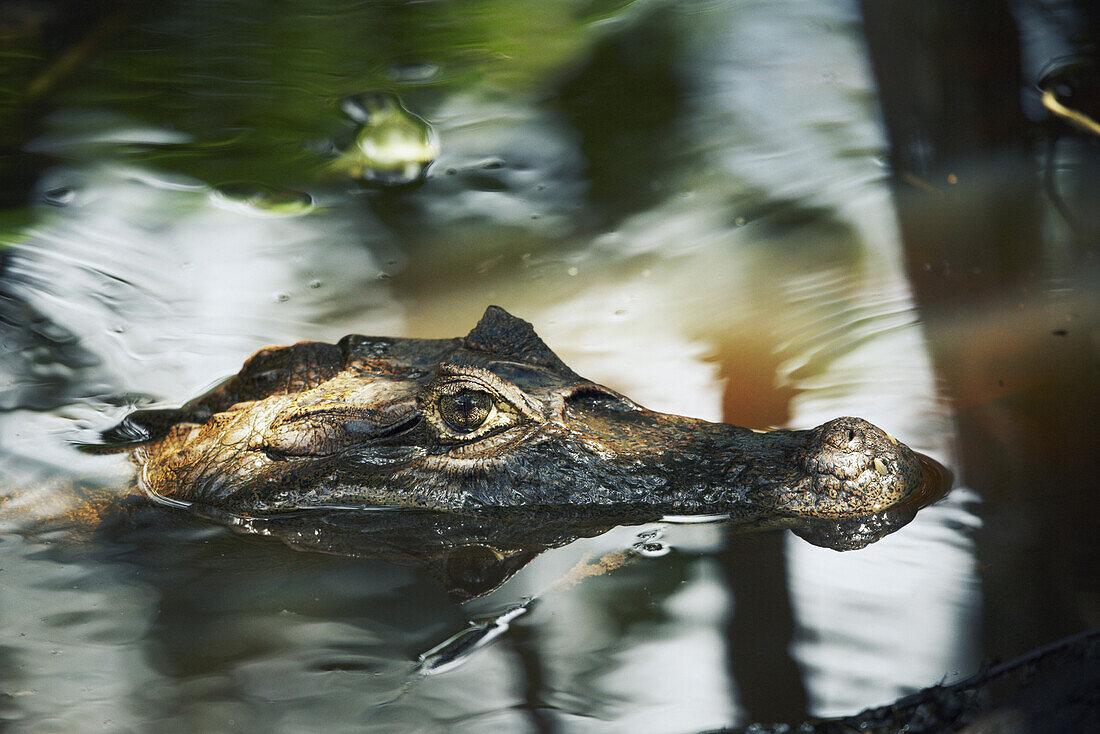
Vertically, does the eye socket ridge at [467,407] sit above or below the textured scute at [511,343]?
below

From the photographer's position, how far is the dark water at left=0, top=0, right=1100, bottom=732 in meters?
2.65

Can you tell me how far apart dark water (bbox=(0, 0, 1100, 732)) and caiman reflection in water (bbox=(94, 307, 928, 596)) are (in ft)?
0.48

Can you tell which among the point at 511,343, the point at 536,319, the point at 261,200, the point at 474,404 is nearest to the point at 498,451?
the point at 474,404

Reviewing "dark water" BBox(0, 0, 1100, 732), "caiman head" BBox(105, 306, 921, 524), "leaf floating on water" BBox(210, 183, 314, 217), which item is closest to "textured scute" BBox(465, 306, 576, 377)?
"caiman head" BBox(105, 306, 921, 524)

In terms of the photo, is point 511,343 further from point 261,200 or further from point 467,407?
point 261,200

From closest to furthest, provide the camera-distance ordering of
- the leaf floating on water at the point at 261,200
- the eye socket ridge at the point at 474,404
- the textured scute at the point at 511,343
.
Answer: the eye socket ridge at the point at 474,404 < the textured scute at the point at 511,343 < the leaf floating on water at the point at 261,200

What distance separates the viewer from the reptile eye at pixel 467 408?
141 inches

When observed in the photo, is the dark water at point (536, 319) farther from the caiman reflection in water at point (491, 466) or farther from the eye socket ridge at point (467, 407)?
the eye socket ridge at point (467, 407)

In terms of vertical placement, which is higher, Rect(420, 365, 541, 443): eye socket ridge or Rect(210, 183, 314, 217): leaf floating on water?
Rect(210, 183, 314, 217): leaf floating on water

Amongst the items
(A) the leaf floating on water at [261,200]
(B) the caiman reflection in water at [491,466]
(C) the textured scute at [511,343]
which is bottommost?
(B) the caiman reflection in water at [491,466]

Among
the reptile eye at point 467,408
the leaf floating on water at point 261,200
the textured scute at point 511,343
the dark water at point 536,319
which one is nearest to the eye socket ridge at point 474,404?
the reptile eye at point 467,408

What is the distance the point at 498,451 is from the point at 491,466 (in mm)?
61

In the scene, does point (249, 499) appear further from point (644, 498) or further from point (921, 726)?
point (921, 726)

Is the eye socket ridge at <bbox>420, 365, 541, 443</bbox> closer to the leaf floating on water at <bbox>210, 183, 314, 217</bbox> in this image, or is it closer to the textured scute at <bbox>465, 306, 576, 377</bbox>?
the textured scute at <bbox>465, 306, 576, 377</bbox>
